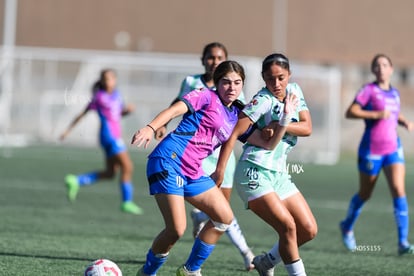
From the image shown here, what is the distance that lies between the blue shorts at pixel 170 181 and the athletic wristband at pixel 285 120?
789 millimetres

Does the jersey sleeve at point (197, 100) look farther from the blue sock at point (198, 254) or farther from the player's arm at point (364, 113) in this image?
the player's arm at point (364, 113)

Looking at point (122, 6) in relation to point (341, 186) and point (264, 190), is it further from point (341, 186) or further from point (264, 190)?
point (264, 190)

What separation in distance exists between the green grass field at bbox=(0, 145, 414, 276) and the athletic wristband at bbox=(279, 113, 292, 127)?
2.07 m

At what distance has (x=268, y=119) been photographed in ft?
22.5

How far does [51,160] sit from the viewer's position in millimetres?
21578

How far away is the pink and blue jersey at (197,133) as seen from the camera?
6.89 metres

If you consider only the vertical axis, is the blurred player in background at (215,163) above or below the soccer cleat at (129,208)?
above

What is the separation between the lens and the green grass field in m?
8.52

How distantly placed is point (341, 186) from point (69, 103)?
1110cm

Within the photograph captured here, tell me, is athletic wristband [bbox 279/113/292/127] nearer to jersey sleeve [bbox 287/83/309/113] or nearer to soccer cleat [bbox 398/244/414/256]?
jersey sleeve [bbox 287/83/309/113]

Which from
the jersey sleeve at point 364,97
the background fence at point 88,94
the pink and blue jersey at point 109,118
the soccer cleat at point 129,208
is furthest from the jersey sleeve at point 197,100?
the background fence at point 88,94

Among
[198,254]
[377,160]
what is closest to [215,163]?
[198,254]

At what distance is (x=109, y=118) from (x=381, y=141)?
16.0 ft

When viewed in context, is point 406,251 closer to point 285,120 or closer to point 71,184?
point 285,120
